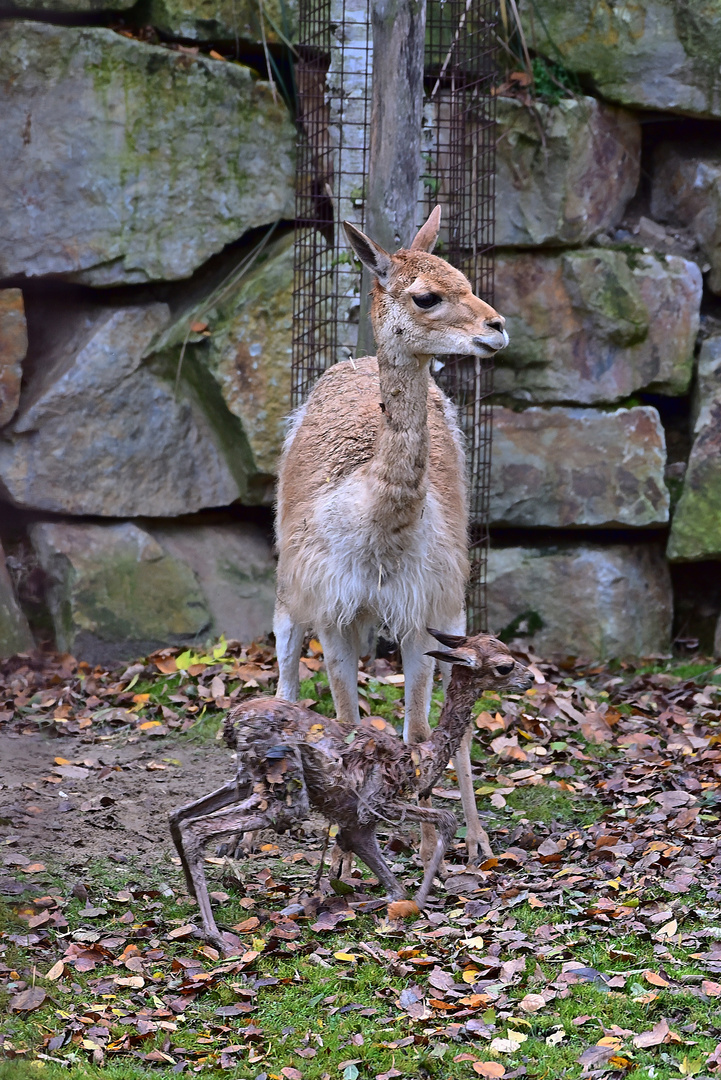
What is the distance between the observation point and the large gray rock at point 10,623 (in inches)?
285


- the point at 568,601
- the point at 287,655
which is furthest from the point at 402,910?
the point at 568,601

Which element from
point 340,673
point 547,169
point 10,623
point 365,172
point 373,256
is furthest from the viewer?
point 547,169

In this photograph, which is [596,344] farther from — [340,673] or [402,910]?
[402,910]

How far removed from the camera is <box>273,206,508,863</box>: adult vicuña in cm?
452

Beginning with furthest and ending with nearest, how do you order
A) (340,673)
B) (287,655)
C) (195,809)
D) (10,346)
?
1. (10,346)
2. (287,655)
3. (340,673)
4. (195,809)

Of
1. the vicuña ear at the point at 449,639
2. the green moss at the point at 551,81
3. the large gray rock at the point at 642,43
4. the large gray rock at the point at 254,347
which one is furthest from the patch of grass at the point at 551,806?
the large gray rock at the point at 642,43

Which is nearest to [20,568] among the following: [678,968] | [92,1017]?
[92,1017]

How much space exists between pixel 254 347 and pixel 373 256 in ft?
10.8

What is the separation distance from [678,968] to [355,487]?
6.93 ft

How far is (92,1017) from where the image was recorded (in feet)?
11.8

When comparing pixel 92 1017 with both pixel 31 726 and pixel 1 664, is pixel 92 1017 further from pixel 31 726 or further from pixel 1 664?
pixel 1 664

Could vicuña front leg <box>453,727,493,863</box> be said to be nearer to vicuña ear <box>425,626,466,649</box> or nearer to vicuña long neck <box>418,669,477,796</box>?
vicuña long neck <box>418,669,477,796</box>

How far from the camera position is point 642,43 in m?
7.80

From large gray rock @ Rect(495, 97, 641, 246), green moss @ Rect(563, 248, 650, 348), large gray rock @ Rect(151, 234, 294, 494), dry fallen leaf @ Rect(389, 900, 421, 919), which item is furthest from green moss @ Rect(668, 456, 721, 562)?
dry fallen leaf @ Rect(389, 900, 421, 919)
